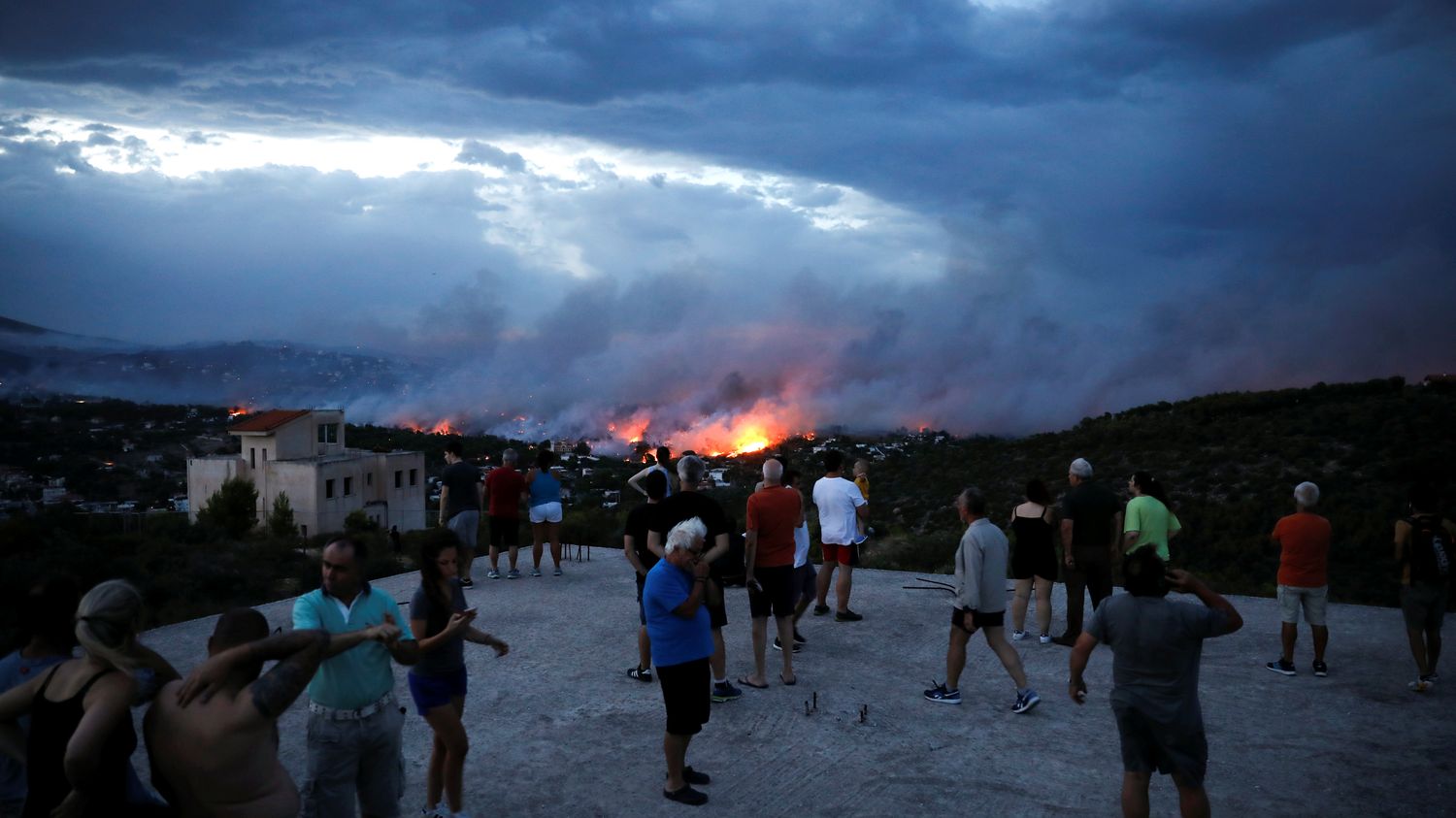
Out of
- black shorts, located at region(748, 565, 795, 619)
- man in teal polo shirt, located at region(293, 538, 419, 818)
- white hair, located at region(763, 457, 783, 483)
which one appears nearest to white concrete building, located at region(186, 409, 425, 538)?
white hair, located at region(763, 457, 783, 483)

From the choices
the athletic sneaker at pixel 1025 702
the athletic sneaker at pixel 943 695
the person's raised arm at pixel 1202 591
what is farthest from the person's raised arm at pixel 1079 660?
the athletic sneaker at pixel 943 695

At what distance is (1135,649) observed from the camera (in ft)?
14.4

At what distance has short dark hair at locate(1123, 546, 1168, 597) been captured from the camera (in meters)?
4.38

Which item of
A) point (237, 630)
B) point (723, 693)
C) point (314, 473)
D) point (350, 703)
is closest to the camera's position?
point (237, 630)

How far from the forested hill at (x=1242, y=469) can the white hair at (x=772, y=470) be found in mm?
6763

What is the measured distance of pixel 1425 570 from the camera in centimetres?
714

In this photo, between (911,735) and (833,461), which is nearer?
(911,735)

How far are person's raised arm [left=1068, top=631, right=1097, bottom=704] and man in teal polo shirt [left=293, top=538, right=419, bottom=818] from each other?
3186 millimetres

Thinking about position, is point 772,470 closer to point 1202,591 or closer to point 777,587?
point 777,587

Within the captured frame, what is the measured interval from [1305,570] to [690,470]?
A: 5101 millimetres

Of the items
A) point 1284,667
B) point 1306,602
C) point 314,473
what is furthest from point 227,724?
point 314,473

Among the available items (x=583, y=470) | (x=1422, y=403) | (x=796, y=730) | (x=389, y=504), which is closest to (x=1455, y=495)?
(x=1422, y=403)

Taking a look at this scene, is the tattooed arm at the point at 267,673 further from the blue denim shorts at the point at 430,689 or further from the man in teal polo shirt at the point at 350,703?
the blue denim shorts at the point at 430,689

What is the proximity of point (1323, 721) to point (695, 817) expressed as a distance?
468cm
